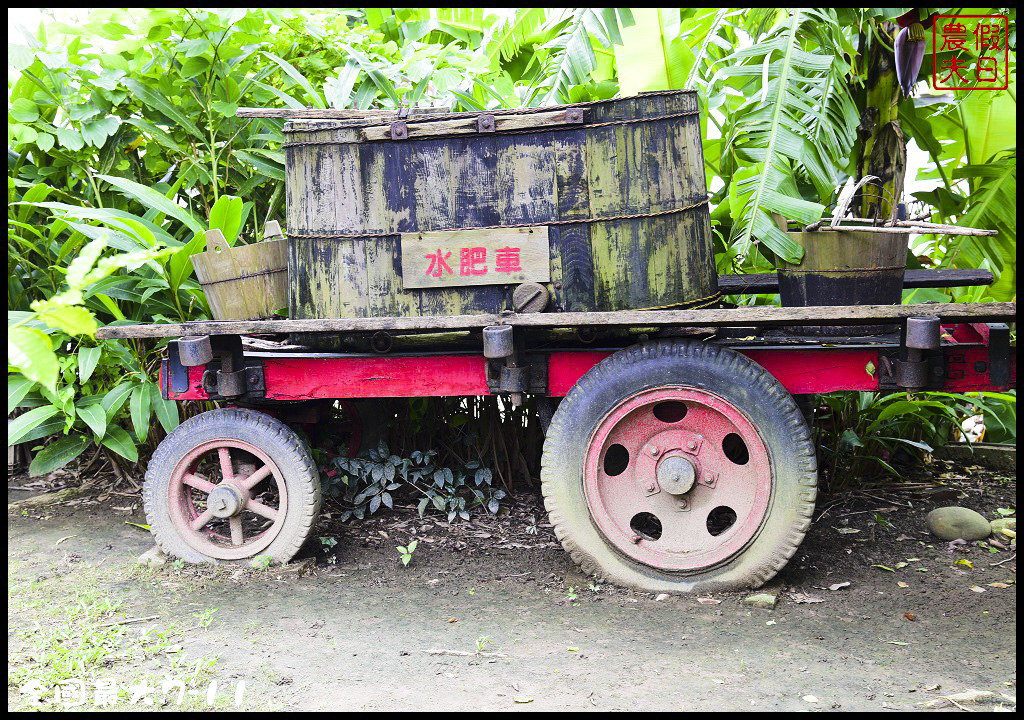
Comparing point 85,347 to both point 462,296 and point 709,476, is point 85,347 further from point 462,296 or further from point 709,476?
point 709,476

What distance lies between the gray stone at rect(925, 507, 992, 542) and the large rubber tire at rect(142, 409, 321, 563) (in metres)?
3.00

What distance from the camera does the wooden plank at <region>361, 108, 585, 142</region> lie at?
360 centimetres

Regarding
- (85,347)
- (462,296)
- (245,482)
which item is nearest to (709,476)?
(462,296)

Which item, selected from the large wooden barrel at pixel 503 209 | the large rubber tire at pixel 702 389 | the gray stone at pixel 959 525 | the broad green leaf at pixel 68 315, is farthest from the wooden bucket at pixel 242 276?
the gray stone at pixel 959 525

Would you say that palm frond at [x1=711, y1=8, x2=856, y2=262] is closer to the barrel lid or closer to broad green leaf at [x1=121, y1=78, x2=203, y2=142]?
the barrel lid

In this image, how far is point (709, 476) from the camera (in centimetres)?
369

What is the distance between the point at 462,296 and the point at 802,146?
66.5 inches

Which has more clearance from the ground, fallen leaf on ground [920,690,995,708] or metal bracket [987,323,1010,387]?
metal bracket [987,323,1010,387]

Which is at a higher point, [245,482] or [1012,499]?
[245,482]

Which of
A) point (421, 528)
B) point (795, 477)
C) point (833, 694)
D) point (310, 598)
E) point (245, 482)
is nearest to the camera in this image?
point (833, 694)

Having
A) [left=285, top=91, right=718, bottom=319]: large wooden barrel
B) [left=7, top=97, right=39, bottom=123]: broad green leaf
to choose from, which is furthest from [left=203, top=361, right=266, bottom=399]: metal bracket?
[left=7, top=97, right=39, bottom=123]: broad green leaf

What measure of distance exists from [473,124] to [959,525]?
2998 mm

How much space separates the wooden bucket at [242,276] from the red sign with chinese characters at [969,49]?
10.8 feet

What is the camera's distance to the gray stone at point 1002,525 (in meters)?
4.28
